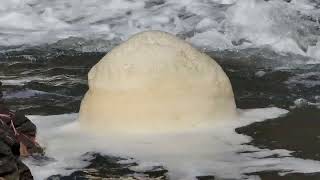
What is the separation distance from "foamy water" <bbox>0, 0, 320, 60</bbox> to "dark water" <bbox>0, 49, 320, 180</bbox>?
733 mm

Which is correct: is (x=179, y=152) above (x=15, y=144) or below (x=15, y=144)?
below

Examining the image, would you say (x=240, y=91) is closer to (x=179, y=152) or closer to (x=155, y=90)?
(x=155, y=90)

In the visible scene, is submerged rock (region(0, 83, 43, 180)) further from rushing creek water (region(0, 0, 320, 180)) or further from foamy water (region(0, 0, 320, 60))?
foamy water (region(0, 0, 320, 60))

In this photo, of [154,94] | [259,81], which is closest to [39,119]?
[154,94]

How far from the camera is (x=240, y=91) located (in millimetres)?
7223

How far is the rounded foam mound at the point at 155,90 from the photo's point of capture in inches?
219

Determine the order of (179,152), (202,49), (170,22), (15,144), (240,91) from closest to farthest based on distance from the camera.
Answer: (15,144), (179,152), (240,91), (202,49), (170,22)

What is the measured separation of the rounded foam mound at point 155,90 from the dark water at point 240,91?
39 centimetres

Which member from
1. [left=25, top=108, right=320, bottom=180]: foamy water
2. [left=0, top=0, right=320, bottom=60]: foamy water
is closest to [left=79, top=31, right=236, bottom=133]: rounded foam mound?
[left=25, top=108, right=320, bottom=180]: foamy water

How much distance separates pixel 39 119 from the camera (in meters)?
6.12

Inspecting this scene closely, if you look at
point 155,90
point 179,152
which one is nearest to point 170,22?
point 155,90

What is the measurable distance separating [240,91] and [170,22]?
5113 millimetres

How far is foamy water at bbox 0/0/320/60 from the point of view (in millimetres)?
10461

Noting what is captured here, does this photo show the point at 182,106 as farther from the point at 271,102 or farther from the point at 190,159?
the point at 271,102
